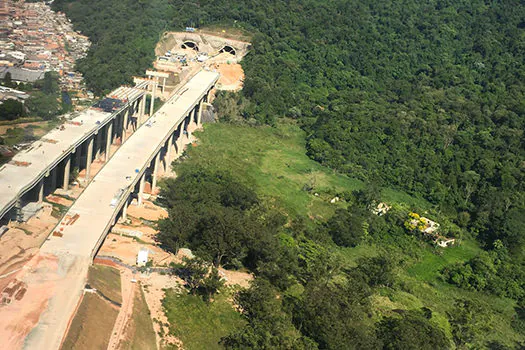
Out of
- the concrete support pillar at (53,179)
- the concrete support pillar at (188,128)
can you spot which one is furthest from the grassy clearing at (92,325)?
the concrete support pillar at (188,128)

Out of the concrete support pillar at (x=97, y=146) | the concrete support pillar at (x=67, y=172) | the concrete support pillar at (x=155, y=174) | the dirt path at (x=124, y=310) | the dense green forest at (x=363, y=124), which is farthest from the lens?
the concrete support pillar at (x=97, y=146)

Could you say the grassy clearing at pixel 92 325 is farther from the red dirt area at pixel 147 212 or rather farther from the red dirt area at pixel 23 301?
the red dirt area at pixel 147 212

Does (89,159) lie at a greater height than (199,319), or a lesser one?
lesser

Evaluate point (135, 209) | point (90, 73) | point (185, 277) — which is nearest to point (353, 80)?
point (90, 73)

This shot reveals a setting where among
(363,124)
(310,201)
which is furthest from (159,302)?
(363,124)

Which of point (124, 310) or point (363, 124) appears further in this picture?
point (363, 124)

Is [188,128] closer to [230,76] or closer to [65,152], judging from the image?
[230,76]
